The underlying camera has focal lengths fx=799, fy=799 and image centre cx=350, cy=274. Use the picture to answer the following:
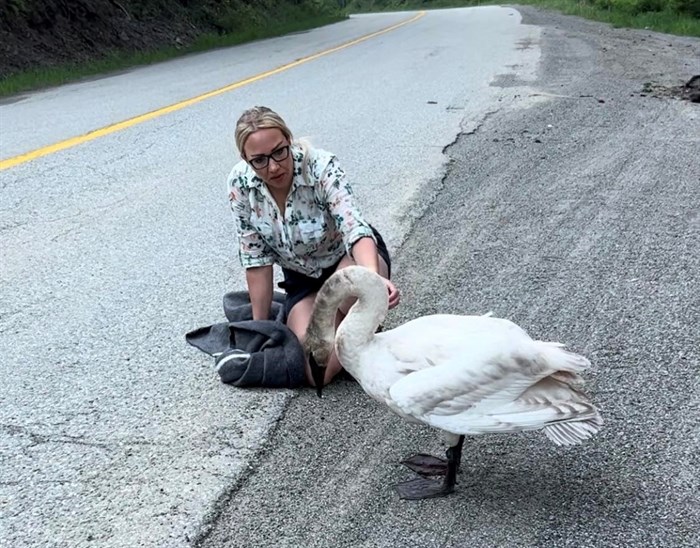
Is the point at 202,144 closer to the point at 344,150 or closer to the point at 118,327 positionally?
the point at 344,150

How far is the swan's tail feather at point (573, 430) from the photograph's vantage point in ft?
8.25

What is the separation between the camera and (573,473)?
271 centimetres

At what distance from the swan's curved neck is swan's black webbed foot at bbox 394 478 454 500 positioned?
46 centimetres

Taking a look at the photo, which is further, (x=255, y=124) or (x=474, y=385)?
(x=255, y=124)

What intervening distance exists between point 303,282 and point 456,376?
1481 mm

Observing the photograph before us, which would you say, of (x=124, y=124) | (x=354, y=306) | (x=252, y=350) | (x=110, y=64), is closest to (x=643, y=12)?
(x=110, y=64)

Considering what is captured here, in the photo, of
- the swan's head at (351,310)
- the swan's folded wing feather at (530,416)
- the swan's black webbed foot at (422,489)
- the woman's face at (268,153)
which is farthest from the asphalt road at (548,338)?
the woman's face at (268,153)

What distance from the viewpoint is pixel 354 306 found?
2850 mm

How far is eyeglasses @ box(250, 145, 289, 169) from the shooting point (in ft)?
10.8

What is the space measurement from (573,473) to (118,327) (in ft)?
7.41

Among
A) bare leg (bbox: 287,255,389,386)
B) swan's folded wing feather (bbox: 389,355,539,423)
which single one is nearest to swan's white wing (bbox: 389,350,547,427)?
swan's folded wing feather (bbox: 389,355,539,423)

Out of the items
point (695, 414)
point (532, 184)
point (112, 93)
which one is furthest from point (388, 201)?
point (112, 93)

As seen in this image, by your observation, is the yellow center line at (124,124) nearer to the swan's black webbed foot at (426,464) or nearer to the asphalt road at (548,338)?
the asphalt road at (548,338)

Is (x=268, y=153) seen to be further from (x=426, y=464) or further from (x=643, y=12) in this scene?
(x=643, y=12)
